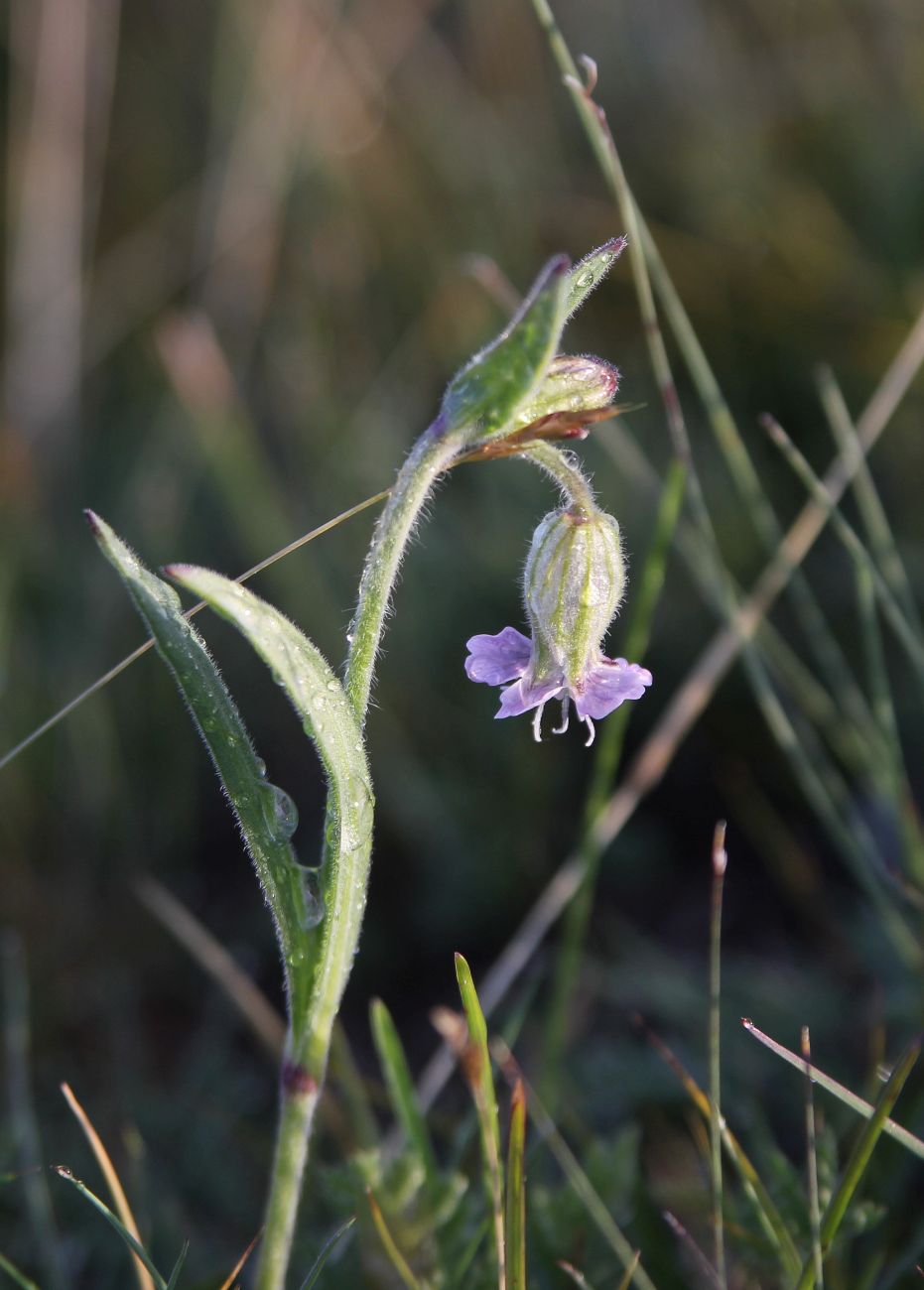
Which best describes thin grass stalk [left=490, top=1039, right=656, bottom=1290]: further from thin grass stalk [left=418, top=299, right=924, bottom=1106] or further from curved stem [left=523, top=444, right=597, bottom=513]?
curved stem [left=523, top=444, right=597, bottom=513]

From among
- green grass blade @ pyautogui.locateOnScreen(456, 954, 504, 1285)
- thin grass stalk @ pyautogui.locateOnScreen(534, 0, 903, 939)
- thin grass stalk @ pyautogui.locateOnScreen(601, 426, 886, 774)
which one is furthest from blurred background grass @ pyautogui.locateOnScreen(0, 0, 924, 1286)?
green grass blade @ pyautogui.locateOnScreen(456, 954, 504, 1285)

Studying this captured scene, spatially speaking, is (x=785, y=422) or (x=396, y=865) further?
(x=785, y=422)

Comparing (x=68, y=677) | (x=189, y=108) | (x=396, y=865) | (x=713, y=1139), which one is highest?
(x=189, y=108)

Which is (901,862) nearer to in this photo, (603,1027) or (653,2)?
(603,1027)

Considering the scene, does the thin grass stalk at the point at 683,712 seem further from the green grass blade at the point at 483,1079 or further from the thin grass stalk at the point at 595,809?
the green grass blade at the point at 483,1079

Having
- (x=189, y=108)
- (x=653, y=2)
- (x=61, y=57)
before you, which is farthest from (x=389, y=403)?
(x=653, y=2)

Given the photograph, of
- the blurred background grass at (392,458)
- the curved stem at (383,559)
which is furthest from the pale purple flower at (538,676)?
the blurred background grass at (392,458)

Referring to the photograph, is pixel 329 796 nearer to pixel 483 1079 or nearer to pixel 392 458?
pixel 483 1079
